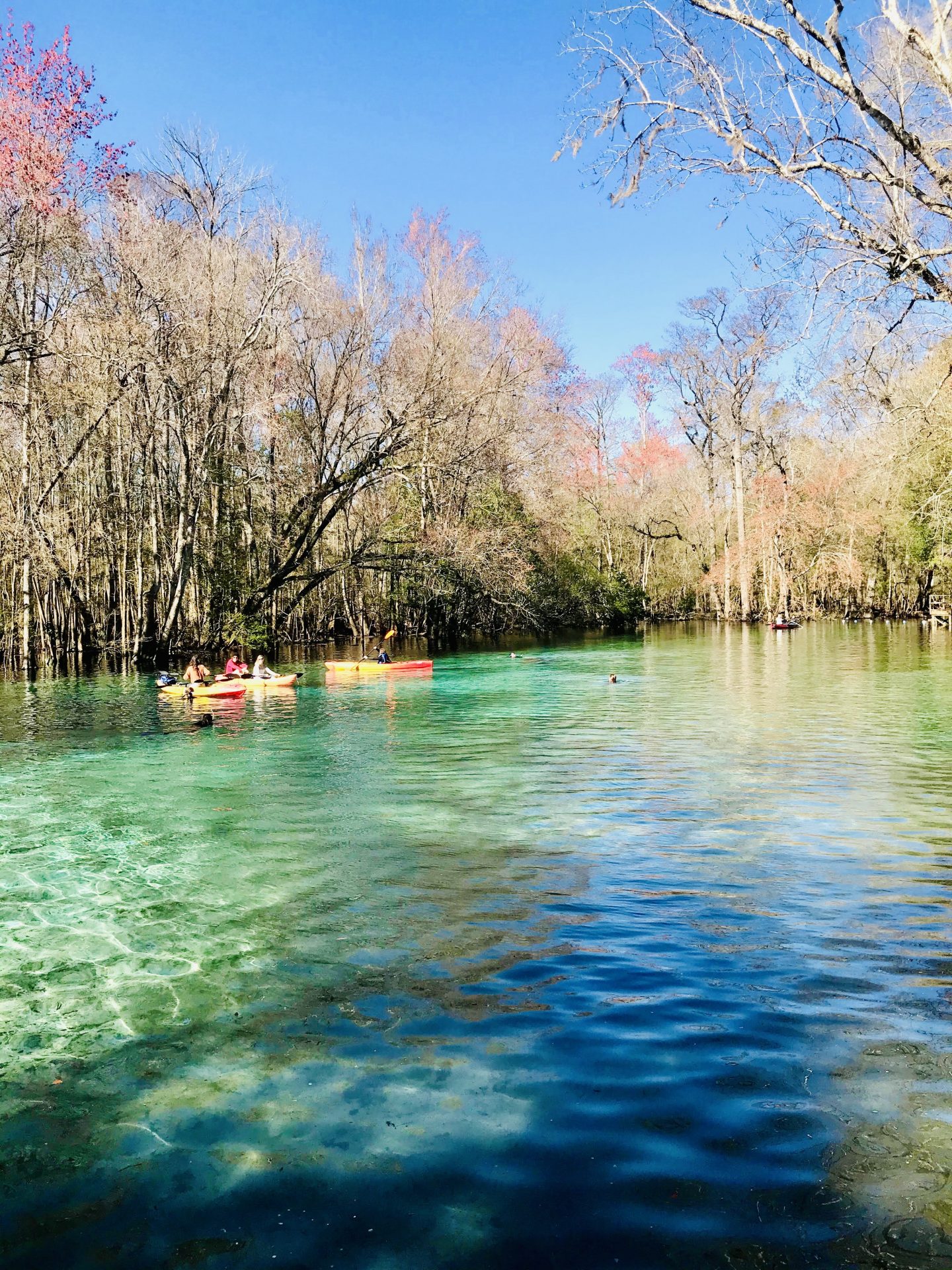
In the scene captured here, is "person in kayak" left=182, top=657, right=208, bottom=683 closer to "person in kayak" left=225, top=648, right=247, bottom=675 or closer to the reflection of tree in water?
"person in kayak" left=225, top=648, right=247, bottom=675

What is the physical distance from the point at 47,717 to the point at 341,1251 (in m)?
14.9

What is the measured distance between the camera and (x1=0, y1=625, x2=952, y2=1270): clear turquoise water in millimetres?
2885

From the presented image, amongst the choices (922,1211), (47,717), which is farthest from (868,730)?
(47,717)

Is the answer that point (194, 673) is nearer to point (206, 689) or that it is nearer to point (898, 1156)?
point (206, 689)

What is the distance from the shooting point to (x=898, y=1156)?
3061 millimetres

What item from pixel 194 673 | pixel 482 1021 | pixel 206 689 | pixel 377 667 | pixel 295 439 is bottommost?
pixel 482 1021

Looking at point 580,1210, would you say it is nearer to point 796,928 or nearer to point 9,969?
point 796,928

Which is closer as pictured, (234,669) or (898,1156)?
(898,1156)

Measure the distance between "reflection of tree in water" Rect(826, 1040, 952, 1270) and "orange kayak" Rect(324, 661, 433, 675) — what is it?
20.1 m

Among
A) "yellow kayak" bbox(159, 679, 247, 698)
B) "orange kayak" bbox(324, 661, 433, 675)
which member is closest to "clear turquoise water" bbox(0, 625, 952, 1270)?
"yellow kayak" bbox(159, 679, 247, 698)

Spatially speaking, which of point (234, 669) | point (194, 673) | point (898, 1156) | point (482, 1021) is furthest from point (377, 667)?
point (898, 1156)

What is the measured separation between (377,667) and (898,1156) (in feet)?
68.4

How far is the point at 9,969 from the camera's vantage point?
5238mm

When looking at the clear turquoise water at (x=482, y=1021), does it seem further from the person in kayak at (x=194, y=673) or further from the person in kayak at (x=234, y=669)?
the person in kayak at (x=234, y=669)
